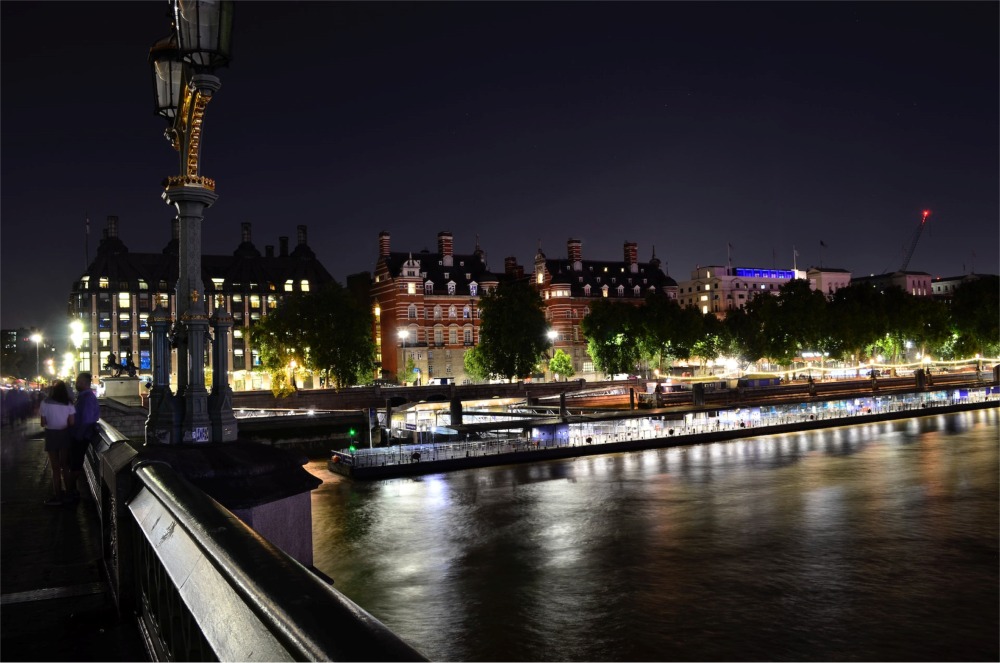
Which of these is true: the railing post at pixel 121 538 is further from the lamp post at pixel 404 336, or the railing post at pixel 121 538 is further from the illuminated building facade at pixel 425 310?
the illuminated building facade at pixel 425 310

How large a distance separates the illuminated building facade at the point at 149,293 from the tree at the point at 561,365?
36.3 meters

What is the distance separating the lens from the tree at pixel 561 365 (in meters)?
104

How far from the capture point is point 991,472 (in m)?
43.8

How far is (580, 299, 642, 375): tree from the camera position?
102250 millimetres

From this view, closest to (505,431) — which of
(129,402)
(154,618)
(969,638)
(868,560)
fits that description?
(129,402)

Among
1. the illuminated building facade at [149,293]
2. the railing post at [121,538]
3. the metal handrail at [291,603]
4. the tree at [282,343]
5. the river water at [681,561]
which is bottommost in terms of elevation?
the river water at [681,561]

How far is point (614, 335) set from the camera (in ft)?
336

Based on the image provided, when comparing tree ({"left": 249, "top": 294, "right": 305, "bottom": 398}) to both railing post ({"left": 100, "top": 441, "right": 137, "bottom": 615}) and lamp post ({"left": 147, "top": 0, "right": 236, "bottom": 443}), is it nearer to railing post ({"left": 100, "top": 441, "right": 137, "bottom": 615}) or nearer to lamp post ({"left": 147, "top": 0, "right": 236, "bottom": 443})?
lamp post ({"left": 147, "top": 0, "right": 236, "bottom": 443})

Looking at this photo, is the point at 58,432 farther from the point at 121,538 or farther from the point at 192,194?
the point at 121,538

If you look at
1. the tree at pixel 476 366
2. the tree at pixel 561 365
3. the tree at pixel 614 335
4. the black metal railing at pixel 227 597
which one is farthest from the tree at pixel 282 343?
the black metal railing at pixel 227 597

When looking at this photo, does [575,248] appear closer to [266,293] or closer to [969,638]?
[266,293]

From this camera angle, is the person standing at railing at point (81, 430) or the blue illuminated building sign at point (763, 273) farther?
the blue illuminated building sign at point (763, 273)

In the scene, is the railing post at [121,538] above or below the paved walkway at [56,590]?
above

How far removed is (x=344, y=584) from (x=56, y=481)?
48.1 ft
